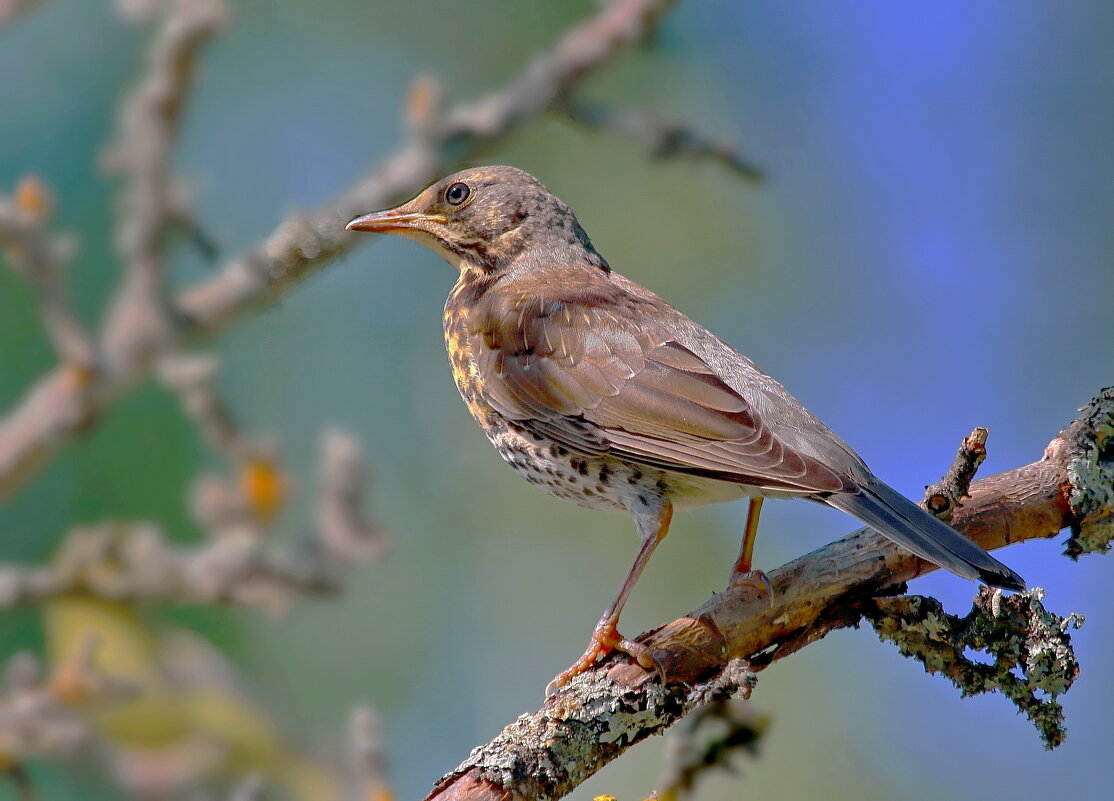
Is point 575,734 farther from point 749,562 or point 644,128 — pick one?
point 644,128

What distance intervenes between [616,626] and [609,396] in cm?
74

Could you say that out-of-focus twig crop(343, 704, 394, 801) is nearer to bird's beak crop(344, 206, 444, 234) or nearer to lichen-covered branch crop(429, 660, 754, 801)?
lichen-covered branch crop(429, 660, 754, 801)

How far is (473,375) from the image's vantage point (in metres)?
4.02

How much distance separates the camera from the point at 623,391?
3.70 m

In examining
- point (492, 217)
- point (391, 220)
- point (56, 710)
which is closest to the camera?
point (56, 710)

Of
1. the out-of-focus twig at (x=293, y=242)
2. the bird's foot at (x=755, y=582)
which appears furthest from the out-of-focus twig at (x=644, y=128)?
the bird's foot at (x=755, y=582)

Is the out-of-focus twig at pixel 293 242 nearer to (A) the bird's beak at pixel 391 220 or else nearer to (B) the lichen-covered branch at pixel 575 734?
(A) the bird's beak at pixel 391 220

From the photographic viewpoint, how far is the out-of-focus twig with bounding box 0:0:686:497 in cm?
408

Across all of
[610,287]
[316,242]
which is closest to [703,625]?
[610,287]

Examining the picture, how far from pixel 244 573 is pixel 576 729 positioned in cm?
167

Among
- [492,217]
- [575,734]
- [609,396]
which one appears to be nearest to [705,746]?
[575,734]

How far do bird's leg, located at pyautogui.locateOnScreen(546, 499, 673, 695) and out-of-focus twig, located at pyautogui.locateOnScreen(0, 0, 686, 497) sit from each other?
1572 mm

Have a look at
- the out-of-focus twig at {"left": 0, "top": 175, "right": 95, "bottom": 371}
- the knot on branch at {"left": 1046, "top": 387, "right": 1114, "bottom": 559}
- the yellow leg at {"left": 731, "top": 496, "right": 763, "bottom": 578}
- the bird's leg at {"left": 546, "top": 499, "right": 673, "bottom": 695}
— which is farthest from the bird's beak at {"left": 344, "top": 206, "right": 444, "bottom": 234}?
the knot on branch at {"left": 1046, "top": 387, "right": 1114, "bottom": 559}

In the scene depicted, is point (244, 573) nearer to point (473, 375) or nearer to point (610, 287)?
point (473, 375)
